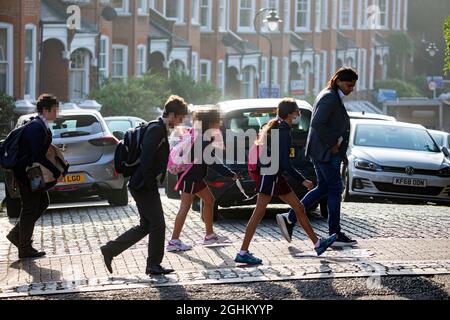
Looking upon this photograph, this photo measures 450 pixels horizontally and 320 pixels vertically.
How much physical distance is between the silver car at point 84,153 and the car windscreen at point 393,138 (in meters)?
4.72

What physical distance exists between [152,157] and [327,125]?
2103 millimetres

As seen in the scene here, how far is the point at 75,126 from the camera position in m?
17.9

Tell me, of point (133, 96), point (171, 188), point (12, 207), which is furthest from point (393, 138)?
point (133, 96)

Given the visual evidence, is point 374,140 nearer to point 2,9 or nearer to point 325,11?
point 2,9

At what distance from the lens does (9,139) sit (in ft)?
40.2

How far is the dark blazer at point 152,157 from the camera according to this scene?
35.2 feet

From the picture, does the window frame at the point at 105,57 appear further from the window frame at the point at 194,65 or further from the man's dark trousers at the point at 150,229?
the man's dark trousers at the point at 150,229

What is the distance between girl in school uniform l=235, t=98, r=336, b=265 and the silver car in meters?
6.71

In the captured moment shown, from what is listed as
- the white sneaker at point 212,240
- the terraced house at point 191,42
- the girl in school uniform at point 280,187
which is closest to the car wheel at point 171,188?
the white sneaker at point 212,240

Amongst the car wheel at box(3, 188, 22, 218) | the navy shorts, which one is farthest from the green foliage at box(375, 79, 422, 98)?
the navy shorts

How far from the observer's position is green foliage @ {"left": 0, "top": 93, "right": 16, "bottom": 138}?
33969 mm

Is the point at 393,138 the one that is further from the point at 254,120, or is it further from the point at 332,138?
the point at 332,138
